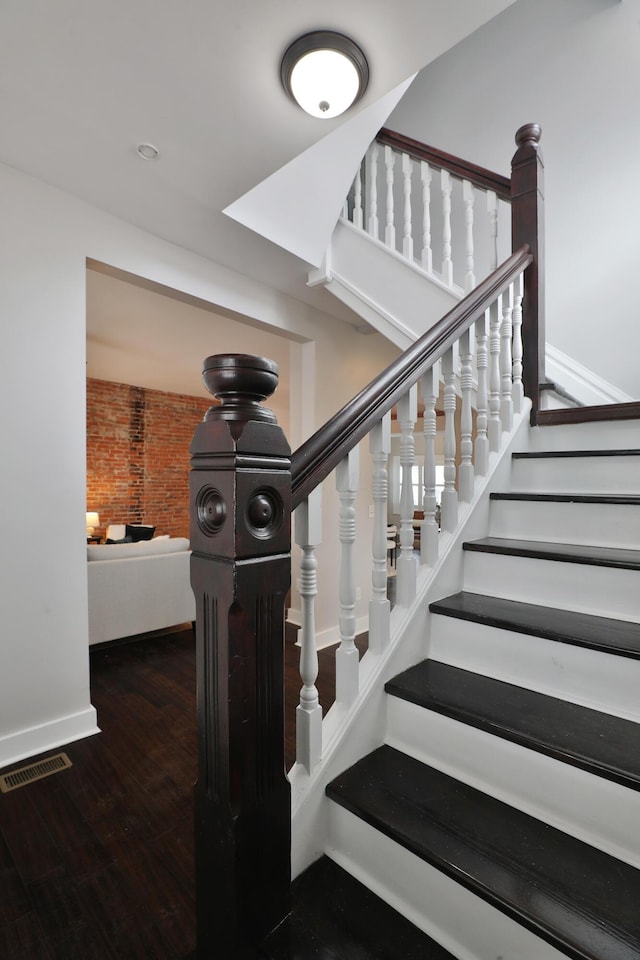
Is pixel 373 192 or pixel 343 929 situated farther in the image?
pixel 373 192

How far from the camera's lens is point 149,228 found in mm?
2480

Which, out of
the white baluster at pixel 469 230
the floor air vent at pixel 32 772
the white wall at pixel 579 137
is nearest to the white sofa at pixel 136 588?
the floor air vent at pixel 32 772

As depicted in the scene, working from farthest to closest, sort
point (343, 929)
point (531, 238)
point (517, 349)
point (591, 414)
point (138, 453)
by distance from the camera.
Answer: point (138, 453), point (531, 238), point (517, 349), point (591, 414), point (343, 929)

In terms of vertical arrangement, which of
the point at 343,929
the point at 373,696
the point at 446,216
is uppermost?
the point at 446,216

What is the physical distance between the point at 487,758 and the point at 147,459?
6.48 m

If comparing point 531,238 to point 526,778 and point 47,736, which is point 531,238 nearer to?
point 526,778

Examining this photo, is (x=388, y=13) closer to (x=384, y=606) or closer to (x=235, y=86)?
(x=235, y=86)

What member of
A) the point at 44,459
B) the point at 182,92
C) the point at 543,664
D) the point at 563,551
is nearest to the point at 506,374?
the point at 563,551

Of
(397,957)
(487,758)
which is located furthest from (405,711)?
(397,957)

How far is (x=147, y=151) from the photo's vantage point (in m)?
1.89

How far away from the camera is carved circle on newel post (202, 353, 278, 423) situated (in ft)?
2.59

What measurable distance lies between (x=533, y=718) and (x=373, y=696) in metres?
0.39

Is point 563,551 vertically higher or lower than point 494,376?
lower

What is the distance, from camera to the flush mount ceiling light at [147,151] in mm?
1856
